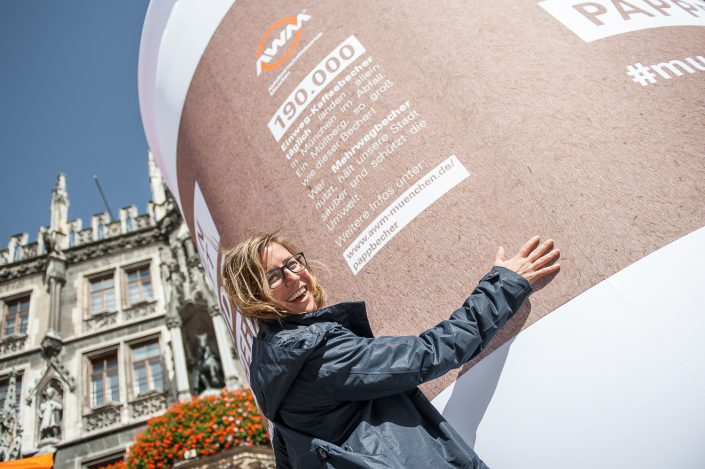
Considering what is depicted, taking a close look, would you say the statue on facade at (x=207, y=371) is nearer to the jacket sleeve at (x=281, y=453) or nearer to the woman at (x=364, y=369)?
the jacket sleeve at (x=281, y=453)

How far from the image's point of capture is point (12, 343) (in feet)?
52.2

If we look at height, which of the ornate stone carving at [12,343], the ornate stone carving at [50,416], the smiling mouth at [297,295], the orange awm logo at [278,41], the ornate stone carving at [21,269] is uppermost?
the ornate stone carving at [21,269]

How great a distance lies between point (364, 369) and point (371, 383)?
4 centimetres

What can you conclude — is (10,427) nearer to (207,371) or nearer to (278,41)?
(207,371)

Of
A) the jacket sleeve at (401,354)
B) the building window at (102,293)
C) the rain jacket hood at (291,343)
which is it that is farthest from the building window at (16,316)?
the jacket sleeve at (401,354)

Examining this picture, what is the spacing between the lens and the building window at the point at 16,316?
16453 millimetres

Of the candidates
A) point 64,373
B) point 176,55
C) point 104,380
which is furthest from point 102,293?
point 176,55

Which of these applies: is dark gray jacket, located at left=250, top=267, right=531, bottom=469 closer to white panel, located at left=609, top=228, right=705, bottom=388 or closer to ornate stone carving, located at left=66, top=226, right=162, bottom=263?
white panel, located at left=609, top=228, right=705, bottom=388

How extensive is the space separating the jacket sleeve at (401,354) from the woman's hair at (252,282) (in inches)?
8.8

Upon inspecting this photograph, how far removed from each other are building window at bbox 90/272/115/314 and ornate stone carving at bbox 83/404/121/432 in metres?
3.25

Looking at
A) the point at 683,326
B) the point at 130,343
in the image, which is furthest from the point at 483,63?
the point at 130,343

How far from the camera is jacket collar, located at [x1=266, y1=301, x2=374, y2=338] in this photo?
1.57 m

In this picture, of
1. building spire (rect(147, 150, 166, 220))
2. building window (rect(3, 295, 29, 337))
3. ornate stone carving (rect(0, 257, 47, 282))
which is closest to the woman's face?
building spire (rect(147, 150, 166, 220))

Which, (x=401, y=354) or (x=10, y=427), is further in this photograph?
(x=10, y=427)
